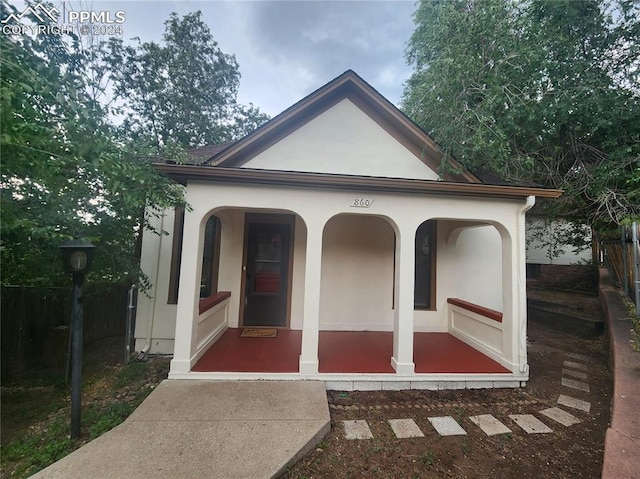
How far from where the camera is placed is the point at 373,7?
6.68m

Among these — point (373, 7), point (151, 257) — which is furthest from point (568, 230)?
point (151, 257)

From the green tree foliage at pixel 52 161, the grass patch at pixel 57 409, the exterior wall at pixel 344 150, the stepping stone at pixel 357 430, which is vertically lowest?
the grass patch at pixel 57 409

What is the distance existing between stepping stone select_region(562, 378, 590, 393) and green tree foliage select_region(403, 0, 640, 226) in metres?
2.98

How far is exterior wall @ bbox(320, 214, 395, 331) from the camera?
17.7 feet

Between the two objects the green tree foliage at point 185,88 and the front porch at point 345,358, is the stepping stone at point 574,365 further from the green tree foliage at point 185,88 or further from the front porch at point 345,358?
the green tree foliage at point 185,88

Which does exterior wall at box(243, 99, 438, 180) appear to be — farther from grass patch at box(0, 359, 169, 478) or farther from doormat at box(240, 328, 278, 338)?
grass patch at box(0, 359, 169, 478)

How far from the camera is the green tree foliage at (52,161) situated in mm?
2023

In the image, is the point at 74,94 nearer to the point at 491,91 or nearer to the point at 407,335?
the point at 407,335

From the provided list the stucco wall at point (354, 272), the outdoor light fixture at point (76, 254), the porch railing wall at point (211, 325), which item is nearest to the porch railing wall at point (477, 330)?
the stucco wall at point (354, 272)

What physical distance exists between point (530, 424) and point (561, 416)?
1.67 ft

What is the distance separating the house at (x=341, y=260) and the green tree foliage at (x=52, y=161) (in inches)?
32.7

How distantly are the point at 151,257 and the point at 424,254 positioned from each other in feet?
17.3

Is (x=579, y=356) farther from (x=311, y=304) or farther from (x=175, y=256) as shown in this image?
(x=175, y=256)

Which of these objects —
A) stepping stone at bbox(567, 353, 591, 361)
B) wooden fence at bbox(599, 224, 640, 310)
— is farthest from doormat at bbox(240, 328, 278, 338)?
wooden fence at bbox(599, 224, 640, 310)
